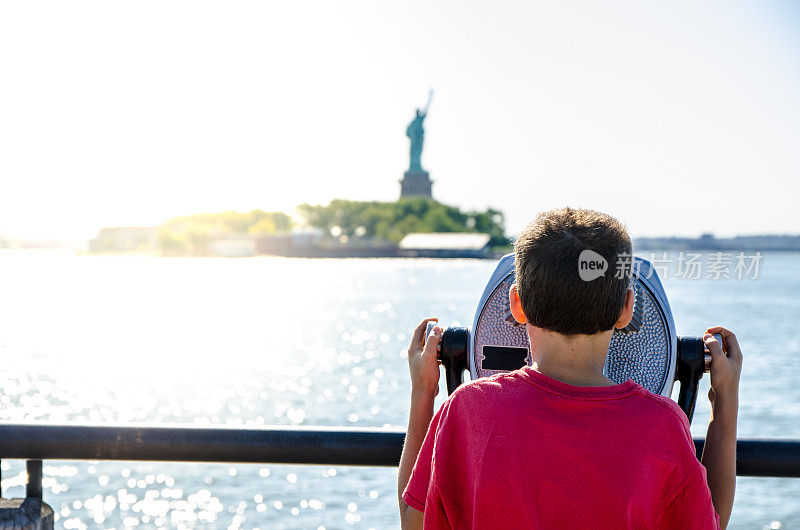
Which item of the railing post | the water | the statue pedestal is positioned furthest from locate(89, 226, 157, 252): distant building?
the railing post

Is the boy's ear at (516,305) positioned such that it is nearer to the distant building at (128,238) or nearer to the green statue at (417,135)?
the green statue at (417,135)

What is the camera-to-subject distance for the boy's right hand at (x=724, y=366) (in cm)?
144

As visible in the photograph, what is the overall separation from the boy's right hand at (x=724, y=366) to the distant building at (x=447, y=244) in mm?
103684

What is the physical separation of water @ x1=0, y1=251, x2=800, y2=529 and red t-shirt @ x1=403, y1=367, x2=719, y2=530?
137 cm

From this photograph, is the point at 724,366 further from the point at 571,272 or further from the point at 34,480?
the point at 34,480

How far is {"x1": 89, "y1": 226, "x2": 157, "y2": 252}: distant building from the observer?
15138cm

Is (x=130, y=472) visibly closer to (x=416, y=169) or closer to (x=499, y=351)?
(x=499, y=351)

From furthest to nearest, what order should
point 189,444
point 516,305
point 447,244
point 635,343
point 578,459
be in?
point 447,244 < point 189,444 < point 635,343 < point 516,305 < point 578,459

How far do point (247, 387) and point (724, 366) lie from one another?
70.4 feet

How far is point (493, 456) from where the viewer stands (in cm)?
126

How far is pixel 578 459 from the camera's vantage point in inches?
48.3

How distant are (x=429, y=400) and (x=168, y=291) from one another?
71.6 metres

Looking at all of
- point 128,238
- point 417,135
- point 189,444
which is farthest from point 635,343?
point 128,238

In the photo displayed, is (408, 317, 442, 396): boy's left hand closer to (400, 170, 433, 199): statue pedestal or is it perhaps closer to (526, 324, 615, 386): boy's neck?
(526, 324, 615, 386): boy's neck
